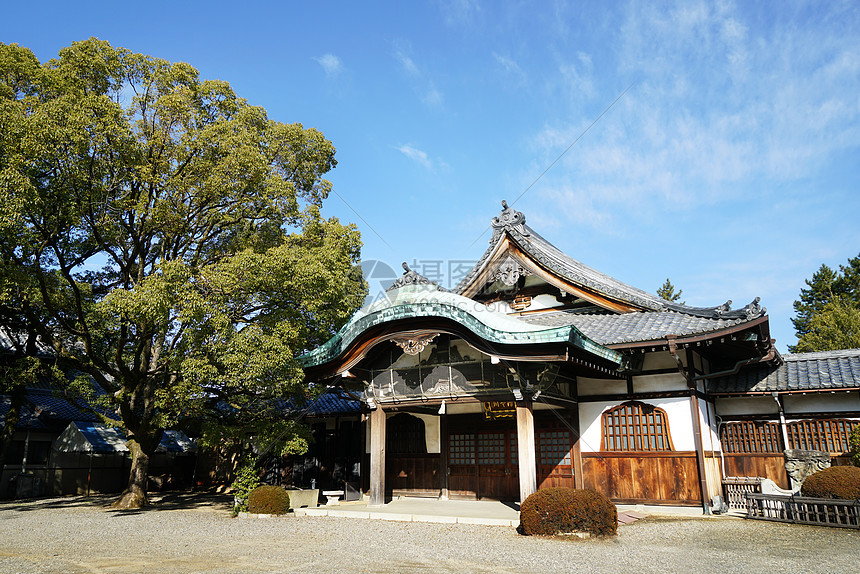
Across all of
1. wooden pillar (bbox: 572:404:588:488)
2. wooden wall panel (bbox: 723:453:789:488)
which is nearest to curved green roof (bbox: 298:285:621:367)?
wooden pillar (bbox: 572:404:588:488)

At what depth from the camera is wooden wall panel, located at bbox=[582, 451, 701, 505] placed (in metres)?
13.4

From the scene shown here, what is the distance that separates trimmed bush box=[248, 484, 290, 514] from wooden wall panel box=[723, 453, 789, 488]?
11.4 meters

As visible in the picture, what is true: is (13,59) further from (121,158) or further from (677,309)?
(677,309)

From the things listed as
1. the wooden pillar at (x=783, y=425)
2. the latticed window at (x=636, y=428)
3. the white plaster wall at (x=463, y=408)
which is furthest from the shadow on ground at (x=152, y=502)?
the wooden pillar at (x=783, y=425)

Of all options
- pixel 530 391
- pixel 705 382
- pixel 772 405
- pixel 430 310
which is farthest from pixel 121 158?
pixel 772 405

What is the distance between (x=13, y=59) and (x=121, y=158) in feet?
11.0

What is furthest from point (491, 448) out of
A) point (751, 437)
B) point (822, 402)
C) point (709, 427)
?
point (822, 402)

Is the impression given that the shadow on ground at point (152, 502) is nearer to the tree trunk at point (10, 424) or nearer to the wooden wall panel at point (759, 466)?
the tree trunk at point (10, 424)

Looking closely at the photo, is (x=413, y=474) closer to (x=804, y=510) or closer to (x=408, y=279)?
(x=408, y=279)

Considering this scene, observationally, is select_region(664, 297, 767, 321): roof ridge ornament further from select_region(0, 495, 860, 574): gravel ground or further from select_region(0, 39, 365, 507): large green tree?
select_region(0, 39, 365, 507): large green tree

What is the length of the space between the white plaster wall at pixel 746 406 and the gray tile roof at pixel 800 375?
1.52ft

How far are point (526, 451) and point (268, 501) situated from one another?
21.5 feet

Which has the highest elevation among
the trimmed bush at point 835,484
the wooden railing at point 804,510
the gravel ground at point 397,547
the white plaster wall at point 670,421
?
the white plaster wall at point 670,421

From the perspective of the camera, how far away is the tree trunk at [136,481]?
1647 centimetres
